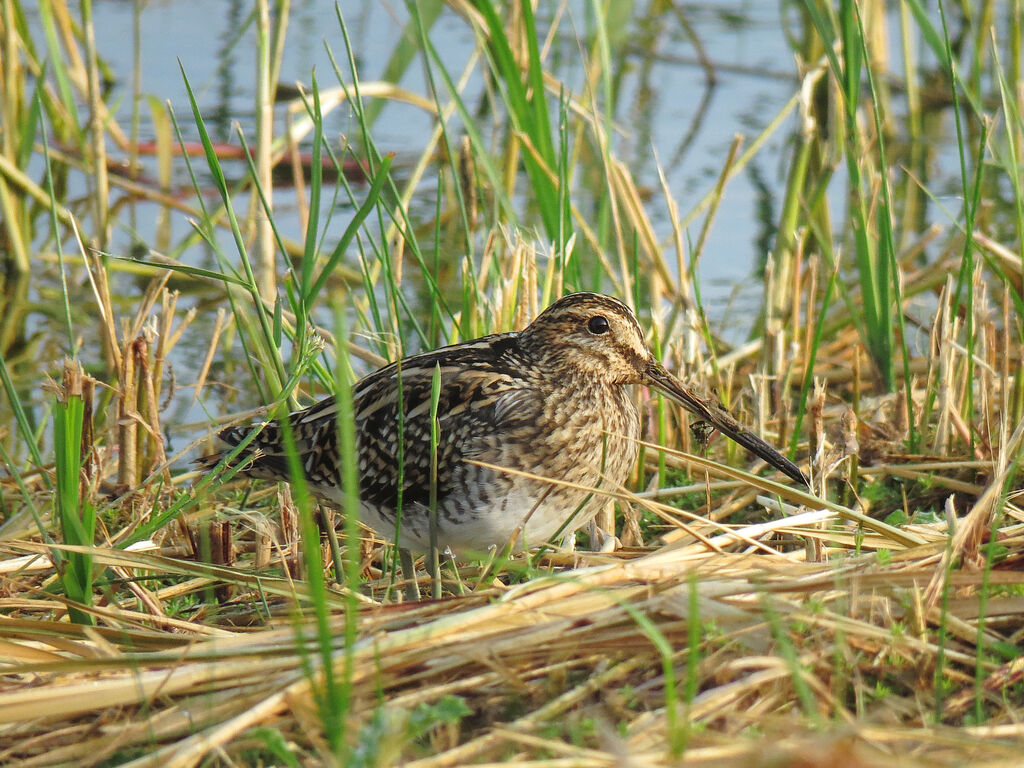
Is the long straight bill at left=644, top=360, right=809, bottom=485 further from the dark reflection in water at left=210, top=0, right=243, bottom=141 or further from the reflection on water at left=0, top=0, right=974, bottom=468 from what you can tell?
the dark reflection in water at left=210, top=0, right=243, bottom=141

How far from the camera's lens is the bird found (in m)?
3.79

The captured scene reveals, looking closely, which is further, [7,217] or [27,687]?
[7,217]

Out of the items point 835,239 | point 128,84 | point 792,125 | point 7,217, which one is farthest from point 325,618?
point 792,125

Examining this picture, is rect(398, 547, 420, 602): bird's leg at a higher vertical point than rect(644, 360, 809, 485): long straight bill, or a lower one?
lower

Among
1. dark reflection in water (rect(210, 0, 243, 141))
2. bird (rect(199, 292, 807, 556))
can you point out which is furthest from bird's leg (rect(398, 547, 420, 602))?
dark reflection in water (rect(210, 0, 243, 141))

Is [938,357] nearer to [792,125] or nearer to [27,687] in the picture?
[27,687]

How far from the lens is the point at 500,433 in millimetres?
3895

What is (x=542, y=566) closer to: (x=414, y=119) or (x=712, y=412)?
(x=712, y=412)

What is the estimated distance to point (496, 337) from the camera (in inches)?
167

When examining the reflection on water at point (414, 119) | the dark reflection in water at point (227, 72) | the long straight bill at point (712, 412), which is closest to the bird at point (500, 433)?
the long straight bill at point (712, 412)

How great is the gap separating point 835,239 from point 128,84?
453 centimetres

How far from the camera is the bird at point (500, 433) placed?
149 inches

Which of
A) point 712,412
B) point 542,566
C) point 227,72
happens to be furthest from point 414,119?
point 542,566

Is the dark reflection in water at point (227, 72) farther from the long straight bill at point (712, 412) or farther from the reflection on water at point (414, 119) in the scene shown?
the long straight bill at point (712, 412)
